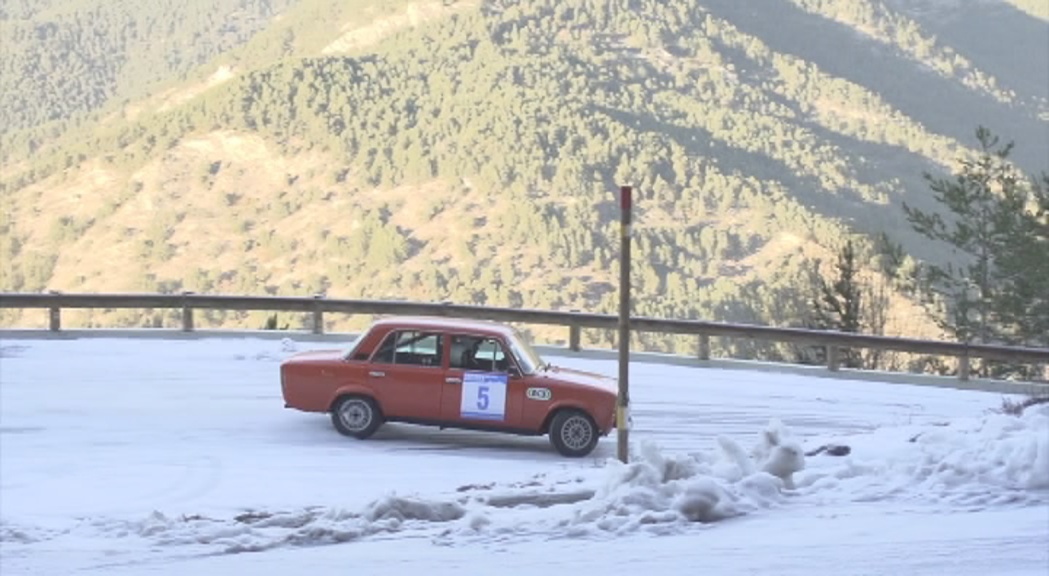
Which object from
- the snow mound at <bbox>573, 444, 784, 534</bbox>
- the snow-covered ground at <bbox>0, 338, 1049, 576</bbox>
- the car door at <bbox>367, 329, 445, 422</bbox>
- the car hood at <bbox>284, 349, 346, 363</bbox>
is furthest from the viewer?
the car hood at <bbox>284, 349, 346, 363</bbox>

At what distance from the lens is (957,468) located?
952 cm

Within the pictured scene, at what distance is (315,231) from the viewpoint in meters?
134

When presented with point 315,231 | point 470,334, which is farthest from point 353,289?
point 470,334

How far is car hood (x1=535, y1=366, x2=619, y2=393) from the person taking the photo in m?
15.2

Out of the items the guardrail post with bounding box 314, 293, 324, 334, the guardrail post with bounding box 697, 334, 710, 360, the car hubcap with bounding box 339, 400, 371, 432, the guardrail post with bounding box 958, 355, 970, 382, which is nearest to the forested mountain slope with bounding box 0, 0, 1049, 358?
the guardrail post with bounding box 314, 293, 324, 334

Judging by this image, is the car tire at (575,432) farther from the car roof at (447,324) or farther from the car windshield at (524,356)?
the car roof at (447,324)

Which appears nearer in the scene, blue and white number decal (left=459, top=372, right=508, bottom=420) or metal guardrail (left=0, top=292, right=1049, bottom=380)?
blue and white number decal (left=459, top=372, right=508, bottom=420)

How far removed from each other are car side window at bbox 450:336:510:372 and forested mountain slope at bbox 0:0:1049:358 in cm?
7016

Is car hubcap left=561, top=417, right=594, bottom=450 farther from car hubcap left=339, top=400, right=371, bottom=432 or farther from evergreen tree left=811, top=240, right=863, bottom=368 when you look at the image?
evergreen tree left=811, top=240, right=863, bottom=368

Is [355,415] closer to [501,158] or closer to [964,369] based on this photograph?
[964,369]

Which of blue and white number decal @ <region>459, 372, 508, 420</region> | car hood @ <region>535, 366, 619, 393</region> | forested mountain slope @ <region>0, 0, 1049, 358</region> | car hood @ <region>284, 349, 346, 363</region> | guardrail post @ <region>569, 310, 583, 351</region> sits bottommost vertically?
blue and white number decal @ <region>459, 372, 508, 420</region>

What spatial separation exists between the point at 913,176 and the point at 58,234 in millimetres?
90649

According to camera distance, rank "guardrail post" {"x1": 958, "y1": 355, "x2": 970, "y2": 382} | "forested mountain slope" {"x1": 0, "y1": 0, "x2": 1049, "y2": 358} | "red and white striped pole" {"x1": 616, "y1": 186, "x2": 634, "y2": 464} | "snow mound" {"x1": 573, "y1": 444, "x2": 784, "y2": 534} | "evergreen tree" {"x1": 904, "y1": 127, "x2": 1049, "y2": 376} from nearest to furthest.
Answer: "snow mound" {"x1": 573, "y1": 444, "x2": 784, "y2": 534}
"red and white striped pole" {"x1": 616, "y1": 186, "x2": 634, "y2": 464}
"guardrail post" {"x1": 958, "y1": 355, "x2": 970, "y2": 382}
"evergreen tree" {"x1": 904, "y1": 127, "x2": 1049, "y2": 376}
"forested mountain slope" {"x1": 0, "y1": 0, "x2": 1049, "y2": 358}

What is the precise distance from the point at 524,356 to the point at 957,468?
655 centimetres
